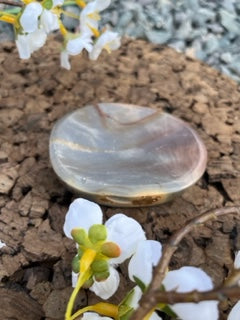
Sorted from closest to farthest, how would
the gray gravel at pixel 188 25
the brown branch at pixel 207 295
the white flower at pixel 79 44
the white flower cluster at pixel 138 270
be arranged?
the brown branch at pixel 207 295, the white flower cluster at pixel 138 270, the white flower at pixel 79 44, the gray gravel at pixel 188 25

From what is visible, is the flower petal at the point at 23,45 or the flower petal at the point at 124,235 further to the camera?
the flower petal at the point at 23,45

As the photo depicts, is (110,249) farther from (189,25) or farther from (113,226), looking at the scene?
(189,25)

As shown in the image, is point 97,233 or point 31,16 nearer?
point 97,233

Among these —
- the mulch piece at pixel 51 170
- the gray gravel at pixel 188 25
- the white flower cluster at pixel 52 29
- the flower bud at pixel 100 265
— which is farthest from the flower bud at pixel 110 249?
the gray gravel at pixel 188 25

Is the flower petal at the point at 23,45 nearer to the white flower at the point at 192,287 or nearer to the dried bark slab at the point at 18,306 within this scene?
the dried bark slab at the point at 18,306

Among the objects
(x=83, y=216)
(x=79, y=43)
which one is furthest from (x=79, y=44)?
(x=83, y=216)

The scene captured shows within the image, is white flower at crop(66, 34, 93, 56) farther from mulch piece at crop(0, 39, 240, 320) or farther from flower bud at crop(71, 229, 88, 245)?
flower bud at crop(71, 229, 88, 245)

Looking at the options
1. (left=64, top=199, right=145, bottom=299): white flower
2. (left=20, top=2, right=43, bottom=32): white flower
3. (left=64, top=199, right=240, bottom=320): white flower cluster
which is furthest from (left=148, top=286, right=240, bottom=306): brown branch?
(left=20, top=2, right=43, bottom=32): white flower
